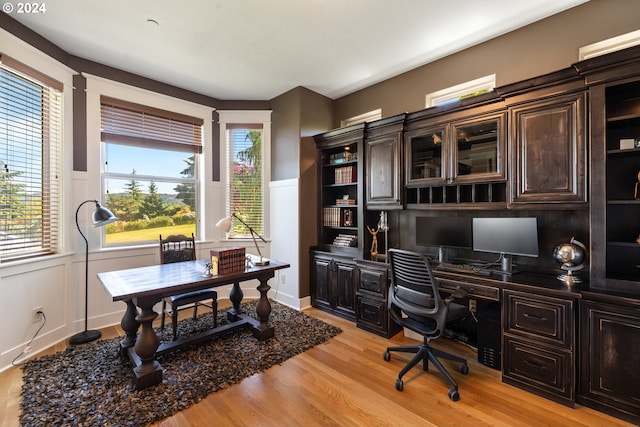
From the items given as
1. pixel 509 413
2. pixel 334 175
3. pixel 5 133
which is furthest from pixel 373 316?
pixel 5 133

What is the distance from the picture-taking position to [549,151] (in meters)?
2.18

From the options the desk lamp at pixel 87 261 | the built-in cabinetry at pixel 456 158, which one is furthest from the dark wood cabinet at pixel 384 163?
the desk lamp at pixel 87 261

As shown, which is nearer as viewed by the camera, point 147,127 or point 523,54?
point 523,54

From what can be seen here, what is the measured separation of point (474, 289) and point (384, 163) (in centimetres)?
162

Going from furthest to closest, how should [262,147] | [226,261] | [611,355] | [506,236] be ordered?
[262,147] → [226,261] → [506,236] → [611,355]

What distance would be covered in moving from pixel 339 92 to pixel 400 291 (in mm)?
3040

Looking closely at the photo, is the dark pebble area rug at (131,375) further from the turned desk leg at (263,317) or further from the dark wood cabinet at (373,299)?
the dark wood cabinet at (373,299)

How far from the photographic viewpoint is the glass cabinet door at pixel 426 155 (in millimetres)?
2830

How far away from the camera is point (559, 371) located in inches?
77.3

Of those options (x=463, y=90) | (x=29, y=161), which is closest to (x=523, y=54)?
(x=463, y=90)

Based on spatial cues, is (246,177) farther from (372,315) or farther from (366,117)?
(372,315)

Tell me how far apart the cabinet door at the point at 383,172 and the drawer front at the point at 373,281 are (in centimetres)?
76

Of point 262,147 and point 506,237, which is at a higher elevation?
point 262,147

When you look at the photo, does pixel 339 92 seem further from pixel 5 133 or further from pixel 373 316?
pixel 5 133
